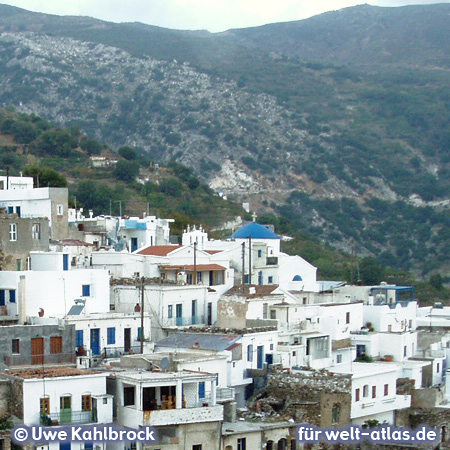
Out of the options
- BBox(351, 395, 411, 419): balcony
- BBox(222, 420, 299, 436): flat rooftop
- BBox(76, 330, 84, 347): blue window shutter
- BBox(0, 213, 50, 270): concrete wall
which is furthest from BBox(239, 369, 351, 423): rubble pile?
BBox(0, 213, 50, 270): concrete wall

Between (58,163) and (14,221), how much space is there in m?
45.6

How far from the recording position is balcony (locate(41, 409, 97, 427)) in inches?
1240

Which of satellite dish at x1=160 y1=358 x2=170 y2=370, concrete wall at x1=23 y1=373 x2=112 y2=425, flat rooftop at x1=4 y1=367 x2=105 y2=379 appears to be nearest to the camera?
concrete wall at x1=23 y1=373 x2=112 y2=425

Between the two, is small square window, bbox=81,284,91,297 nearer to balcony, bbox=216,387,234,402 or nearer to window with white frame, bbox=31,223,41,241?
window with white frame, bbox=31,223,41,241

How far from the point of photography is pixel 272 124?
152 metres

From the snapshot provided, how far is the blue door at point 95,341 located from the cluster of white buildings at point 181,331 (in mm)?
35

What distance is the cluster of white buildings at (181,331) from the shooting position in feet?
108

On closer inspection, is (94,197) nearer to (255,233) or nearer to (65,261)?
(255,233)

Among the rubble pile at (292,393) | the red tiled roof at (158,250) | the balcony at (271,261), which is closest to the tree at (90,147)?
the balcony at (271,261)

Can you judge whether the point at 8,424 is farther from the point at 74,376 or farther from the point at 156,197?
the point at 156,197

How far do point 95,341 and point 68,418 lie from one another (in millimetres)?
7123

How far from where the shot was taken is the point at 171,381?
1296 inches

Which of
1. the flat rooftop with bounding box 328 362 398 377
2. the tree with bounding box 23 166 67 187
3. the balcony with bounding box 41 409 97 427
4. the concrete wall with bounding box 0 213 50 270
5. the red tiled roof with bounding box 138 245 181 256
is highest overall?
the tree with bounding box 23 166 67 187

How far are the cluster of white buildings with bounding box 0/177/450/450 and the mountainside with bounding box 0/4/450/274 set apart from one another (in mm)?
62288
